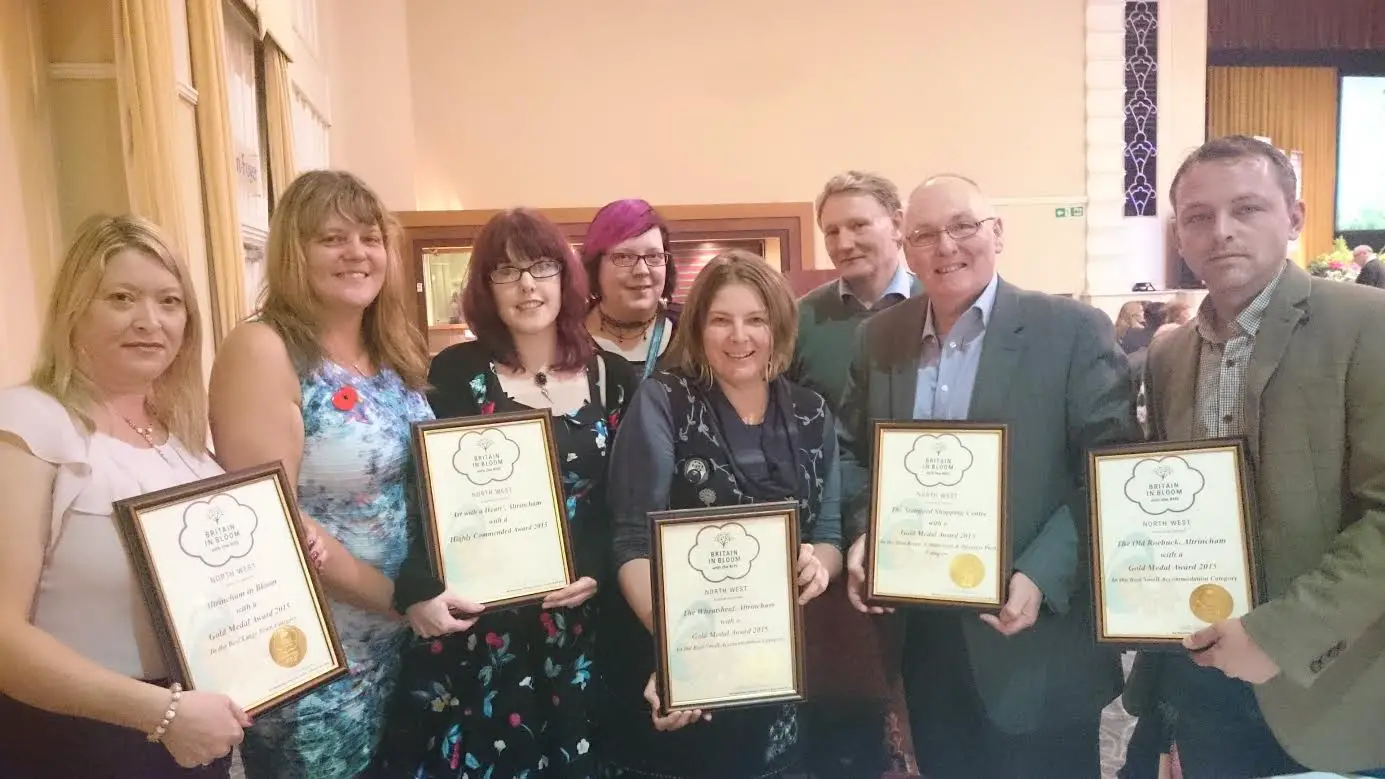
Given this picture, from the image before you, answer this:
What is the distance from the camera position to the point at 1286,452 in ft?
5.16

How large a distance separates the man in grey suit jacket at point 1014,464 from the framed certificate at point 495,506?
0.65 metres

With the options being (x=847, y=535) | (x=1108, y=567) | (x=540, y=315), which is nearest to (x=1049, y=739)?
(x=1108, y=567)

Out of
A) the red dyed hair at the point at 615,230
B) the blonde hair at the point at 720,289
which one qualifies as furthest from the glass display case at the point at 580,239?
the blonde hair at the point at 720,289

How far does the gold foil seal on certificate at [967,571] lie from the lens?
5.51ft

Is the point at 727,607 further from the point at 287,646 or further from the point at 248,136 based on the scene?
the point at 248,136

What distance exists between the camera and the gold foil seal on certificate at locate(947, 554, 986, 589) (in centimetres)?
168

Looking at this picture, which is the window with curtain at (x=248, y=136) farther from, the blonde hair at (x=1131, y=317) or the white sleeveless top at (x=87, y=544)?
the blonde hair at (x=1131, y=317)

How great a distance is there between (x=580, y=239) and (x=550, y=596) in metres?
5.87

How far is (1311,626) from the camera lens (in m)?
1.50

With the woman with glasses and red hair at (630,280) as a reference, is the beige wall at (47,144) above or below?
above

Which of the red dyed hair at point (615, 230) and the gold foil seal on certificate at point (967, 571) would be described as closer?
the gold foil seal on certificate at point (967, 571)

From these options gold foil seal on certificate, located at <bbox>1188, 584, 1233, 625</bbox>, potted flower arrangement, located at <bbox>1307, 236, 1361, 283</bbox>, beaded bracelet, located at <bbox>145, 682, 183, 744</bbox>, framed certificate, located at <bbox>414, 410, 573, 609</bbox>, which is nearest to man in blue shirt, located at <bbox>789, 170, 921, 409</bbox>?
framed certificate, located at <bbox>414, 410, 573, 609</bbox>

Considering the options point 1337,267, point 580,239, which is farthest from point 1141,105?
point 580,239

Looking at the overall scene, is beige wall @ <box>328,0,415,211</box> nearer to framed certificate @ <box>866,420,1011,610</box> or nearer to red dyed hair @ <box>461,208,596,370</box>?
red dyed hair @ <box>461,208,596,370</box>
